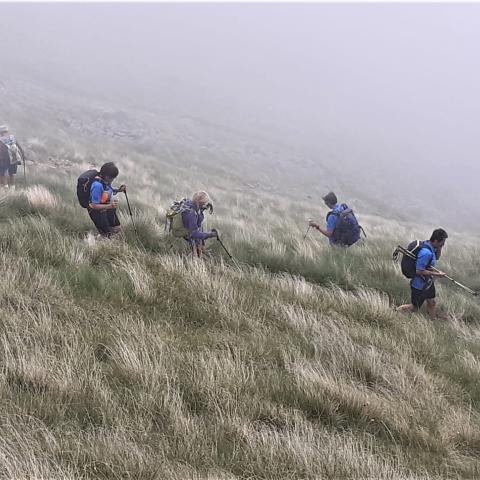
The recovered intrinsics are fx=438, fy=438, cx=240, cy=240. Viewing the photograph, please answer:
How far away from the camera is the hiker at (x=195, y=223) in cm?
660

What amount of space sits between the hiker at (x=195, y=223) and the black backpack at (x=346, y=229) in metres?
3.26

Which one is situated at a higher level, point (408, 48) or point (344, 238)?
point (408, 48)

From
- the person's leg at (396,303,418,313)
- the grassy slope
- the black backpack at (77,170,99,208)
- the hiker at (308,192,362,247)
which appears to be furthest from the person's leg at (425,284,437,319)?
the black backpack at (77,170,99,208)

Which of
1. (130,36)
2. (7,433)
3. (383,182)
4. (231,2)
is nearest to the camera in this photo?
(7,433)

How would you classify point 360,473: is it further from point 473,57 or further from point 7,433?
point 473,57

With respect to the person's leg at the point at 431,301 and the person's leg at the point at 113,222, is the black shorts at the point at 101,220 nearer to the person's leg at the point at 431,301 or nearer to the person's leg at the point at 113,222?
the person's leg at the point at 113,222

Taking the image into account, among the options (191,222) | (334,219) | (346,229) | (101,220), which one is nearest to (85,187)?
(101,220)

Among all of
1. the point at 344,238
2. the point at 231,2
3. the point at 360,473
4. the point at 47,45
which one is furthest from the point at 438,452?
the point at 231,2

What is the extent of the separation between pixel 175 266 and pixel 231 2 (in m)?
154

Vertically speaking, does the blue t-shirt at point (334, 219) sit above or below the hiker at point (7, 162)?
above

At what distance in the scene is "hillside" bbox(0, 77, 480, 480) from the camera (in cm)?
245

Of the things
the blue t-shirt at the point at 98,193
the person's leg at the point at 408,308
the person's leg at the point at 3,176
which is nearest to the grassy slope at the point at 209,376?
the person's leg at the point at 408,308

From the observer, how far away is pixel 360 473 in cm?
247

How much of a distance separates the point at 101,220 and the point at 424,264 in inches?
196
